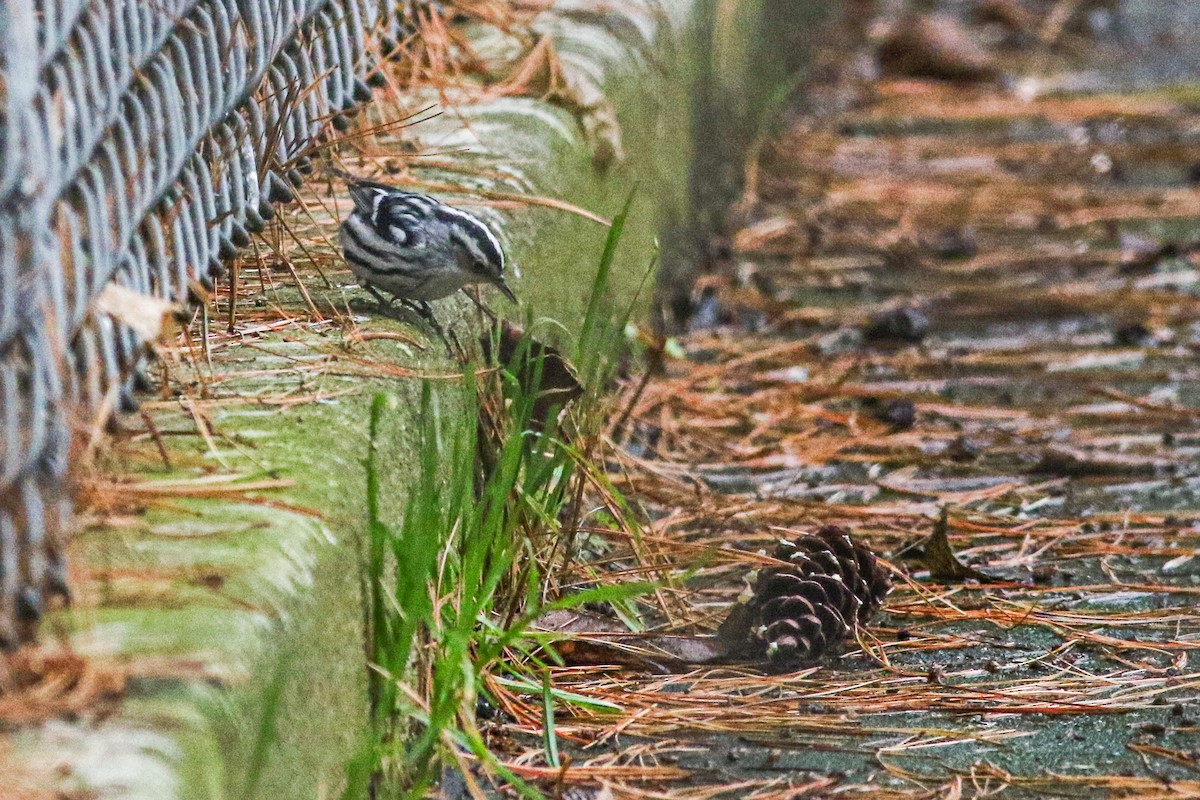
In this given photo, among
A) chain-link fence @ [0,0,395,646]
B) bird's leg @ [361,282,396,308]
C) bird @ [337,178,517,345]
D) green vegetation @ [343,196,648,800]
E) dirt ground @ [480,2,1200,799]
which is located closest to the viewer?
chain-link fence @ [0,0,395,646]

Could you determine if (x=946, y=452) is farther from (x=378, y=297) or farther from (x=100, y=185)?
(x=100, y=185)

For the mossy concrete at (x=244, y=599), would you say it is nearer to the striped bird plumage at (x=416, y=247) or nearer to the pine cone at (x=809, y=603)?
the striped bird plumage at (x=416, y=247)

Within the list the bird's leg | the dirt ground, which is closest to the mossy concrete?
the bird's leg

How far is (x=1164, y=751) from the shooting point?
2613 millimetres

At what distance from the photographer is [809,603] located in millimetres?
2979

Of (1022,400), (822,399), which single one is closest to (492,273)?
(822,399)

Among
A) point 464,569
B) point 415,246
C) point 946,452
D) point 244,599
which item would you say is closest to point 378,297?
point 415,246

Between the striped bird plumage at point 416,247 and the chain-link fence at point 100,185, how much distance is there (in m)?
0.22

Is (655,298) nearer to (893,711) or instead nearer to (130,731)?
(893,711)

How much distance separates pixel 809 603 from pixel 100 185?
4.71 feet

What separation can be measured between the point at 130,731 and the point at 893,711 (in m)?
1.41

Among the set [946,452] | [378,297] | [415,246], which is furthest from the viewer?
[946,452]

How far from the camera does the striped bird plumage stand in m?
2.93

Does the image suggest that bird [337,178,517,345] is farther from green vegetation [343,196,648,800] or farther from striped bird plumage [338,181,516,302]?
green vegetation [343,196,648,800]
